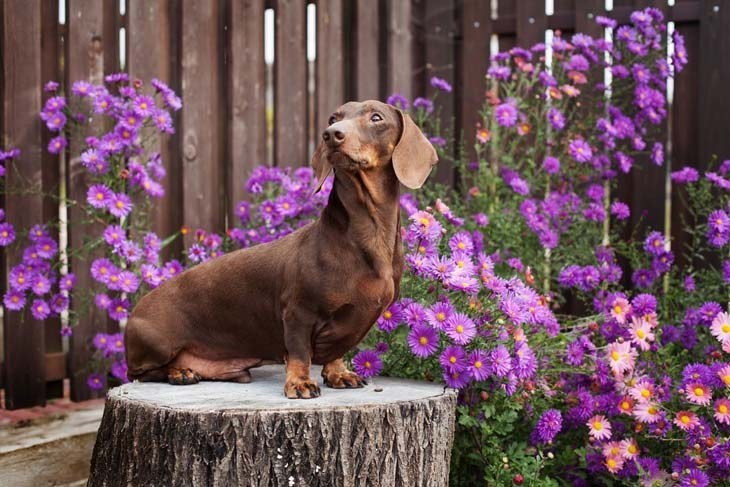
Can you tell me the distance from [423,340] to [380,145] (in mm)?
677

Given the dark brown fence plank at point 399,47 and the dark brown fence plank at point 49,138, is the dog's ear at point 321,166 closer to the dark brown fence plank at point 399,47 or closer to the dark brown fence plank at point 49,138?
the dark brown fence plank at point 49,138

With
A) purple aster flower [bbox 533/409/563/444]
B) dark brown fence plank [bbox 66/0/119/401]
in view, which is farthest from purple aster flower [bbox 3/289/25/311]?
purple aster flower [bbox 533/409/563/444]

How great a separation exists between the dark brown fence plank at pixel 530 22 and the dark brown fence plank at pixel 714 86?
2.72 ft

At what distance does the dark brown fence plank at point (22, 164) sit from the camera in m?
3.67

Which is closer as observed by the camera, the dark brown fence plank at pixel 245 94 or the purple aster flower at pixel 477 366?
the purple aster flower at pixel 477 366

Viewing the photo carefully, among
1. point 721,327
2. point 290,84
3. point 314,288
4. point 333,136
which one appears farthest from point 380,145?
point 290,84

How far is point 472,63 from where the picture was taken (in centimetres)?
521

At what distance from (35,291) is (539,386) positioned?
6.48 ft

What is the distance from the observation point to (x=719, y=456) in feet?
9.36

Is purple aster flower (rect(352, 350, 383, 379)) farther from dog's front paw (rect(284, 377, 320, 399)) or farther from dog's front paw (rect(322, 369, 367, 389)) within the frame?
dog's front paw (rect(284, 377, 320, 399))

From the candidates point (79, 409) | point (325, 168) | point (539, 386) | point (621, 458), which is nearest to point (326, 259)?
point (325, 168)

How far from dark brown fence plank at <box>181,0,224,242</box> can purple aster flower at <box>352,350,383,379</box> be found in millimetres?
1699

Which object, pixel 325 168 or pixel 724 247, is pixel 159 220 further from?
pixel 724 247

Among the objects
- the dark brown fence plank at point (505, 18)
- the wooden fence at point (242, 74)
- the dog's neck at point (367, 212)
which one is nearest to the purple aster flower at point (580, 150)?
the wooden fence at point (242, 74)
